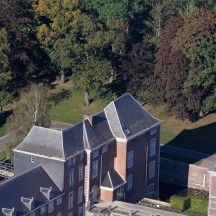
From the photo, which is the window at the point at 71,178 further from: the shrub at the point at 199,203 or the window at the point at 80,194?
the shrub at the point at 199,203

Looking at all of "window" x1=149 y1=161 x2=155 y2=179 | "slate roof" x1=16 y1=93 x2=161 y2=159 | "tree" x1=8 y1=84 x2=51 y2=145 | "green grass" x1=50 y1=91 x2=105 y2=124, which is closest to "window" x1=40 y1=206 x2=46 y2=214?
"slate roof" x1=16 y1=93 x2=161 y2=159

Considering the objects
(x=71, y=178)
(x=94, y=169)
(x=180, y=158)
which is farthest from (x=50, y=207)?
(x=180, y=158)

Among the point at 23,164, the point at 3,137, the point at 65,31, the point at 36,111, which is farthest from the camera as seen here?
the point at 65,31

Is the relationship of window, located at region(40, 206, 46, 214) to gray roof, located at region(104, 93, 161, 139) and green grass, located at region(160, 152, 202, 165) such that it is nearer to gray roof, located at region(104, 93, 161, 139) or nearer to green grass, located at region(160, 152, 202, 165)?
gray roof, located at region(104, 93, 161, 139)

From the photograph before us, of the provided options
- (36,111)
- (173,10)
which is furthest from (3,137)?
(173,10)

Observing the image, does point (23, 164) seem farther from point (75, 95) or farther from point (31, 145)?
point (75, 95)

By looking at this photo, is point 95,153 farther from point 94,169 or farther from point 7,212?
point 7,212
